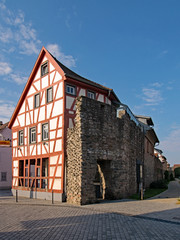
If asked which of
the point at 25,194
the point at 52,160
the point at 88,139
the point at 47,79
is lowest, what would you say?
the point at 25,194

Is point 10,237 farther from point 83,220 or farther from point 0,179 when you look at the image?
point 0,179

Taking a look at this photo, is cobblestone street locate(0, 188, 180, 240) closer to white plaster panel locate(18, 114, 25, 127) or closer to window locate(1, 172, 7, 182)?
white plaster panel locate(18, 114, 25, 127)

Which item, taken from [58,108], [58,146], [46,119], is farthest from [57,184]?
[58,108]

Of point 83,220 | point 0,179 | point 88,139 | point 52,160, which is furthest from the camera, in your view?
point 0,179

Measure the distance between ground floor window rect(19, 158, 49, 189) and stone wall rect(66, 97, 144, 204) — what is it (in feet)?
12.5

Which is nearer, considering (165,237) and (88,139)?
(165,237)

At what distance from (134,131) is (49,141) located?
6.81m

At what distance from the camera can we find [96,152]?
13.6 metres

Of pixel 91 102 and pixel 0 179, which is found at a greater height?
pixel 91 102

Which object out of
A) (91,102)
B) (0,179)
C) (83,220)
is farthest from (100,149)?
(0,179)

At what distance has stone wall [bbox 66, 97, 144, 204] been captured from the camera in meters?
12.8

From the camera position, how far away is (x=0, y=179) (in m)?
25.7

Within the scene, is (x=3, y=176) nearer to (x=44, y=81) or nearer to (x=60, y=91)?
(x=44, y=81)

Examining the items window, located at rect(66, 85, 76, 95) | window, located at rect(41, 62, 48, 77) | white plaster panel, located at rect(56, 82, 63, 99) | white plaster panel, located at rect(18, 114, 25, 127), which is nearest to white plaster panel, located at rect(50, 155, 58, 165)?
white plaster panel, located at rect(56, 82, 63, 99)
